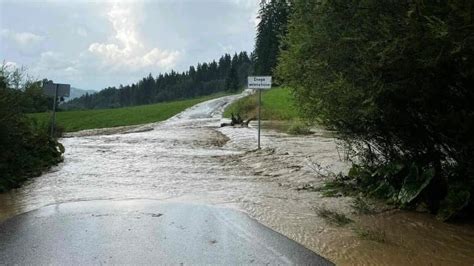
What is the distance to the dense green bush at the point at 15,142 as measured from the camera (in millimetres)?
10799

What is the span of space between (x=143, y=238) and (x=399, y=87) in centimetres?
401

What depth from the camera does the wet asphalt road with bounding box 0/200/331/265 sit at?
571 centimetres

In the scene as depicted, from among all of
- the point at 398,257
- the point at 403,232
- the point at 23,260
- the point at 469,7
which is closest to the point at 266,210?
the point at 403,232

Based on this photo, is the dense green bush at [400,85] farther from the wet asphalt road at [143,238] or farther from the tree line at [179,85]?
the tree line at [179,85]

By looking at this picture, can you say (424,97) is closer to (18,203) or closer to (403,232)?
(403,232)

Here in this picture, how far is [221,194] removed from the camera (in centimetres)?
1008

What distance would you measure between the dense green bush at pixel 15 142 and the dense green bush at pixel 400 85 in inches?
249

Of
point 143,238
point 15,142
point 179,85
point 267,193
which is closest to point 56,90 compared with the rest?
point 15,142

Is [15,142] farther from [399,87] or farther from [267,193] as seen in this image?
[399,87]

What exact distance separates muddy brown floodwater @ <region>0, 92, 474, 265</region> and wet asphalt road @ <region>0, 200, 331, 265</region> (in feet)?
1.49

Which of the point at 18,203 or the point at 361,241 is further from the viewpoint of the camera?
the point at 18,203

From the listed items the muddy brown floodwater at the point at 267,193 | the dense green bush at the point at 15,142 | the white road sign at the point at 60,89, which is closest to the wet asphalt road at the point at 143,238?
the muddy brown floodwater at the point at 267,193

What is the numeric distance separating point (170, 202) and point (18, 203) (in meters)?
2.82

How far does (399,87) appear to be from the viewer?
6.90 metres
